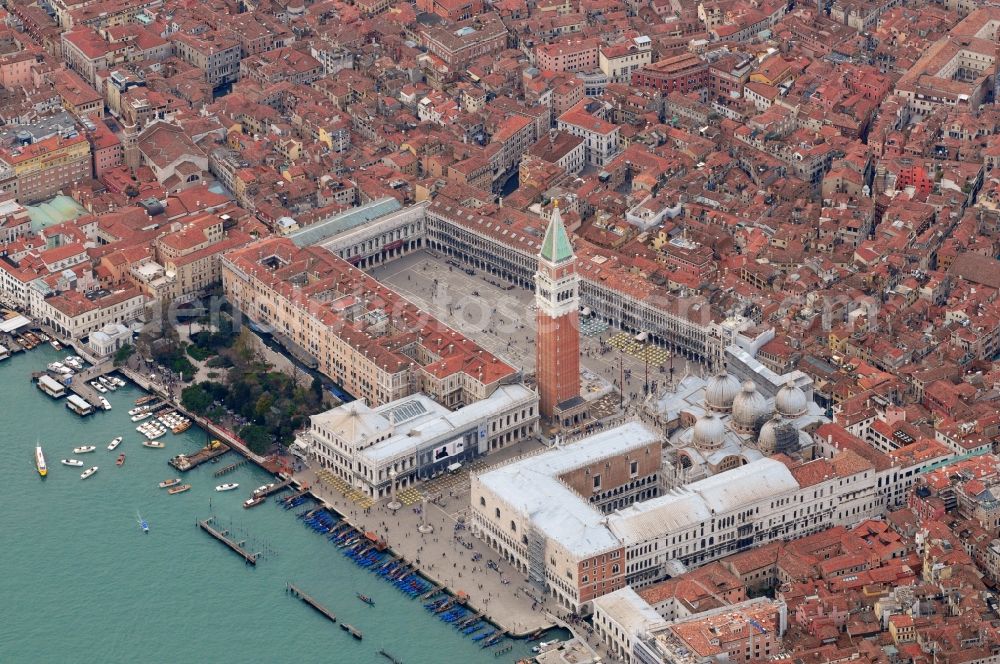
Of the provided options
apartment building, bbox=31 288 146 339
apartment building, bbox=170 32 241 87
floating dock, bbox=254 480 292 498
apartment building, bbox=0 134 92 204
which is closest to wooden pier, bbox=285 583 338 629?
floating dock, bbox=254 480 292 498

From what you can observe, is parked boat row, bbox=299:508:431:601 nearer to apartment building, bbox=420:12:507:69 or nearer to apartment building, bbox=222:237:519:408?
apartment building, bbox=222:237:519:408

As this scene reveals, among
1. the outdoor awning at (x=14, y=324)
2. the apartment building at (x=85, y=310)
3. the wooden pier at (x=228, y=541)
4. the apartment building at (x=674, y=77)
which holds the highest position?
the apartment building at (x=674, y=77)

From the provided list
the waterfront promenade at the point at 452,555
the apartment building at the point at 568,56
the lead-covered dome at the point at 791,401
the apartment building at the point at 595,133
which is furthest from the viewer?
the apartment building at the point at 568,56

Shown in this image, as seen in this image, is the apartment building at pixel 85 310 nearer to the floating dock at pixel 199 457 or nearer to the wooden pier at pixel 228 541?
the floating dock at pixel 199 457

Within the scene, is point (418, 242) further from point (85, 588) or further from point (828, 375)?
point (85, 588)

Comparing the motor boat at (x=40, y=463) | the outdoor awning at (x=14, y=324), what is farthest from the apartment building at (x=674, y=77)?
the motor boat at (x=40, y=463)

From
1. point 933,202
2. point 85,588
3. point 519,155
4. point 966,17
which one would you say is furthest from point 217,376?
point 966,17

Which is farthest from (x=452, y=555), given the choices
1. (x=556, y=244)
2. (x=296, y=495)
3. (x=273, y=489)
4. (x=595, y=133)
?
(x=595, y=133)
